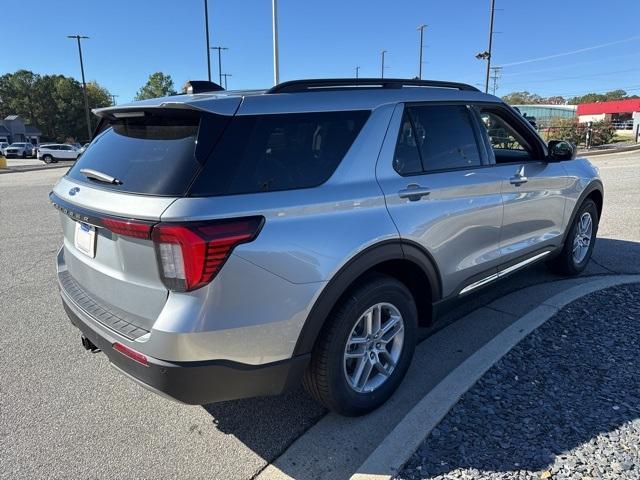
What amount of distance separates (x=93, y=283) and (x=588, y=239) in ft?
16.2

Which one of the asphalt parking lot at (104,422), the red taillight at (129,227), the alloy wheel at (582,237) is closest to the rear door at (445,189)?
the asphalt parking lot at (104,422)

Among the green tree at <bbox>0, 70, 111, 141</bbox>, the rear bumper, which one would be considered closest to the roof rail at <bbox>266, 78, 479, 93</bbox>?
the rear bumper

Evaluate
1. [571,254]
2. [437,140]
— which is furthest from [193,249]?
[571,254]

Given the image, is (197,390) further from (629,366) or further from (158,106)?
(629,366)

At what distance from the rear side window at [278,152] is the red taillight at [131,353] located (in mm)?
789

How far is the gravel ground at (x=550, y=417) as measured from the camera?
2.26 meters

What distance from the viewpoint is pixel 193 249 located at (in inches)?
78.0

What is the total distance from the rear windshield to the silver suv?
11mm

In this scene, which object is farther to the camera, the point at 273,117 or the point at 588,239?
the point at 588,239

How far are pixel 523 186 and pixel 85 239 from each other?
3187 millimetres

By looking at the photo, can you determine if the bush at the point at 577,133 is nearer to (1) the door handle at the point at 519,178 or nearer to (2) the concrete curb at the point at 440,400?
(1) the door handle at the point at 519,178

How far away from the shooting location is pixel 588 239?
17.1ft

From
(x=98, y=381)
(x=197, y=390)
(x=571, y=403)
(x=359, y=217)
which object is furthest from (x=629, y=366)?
(x=98, y=381)

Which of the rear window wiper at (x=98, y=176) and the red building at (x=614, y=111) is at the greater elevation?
the red building at (x=614, y=111)
